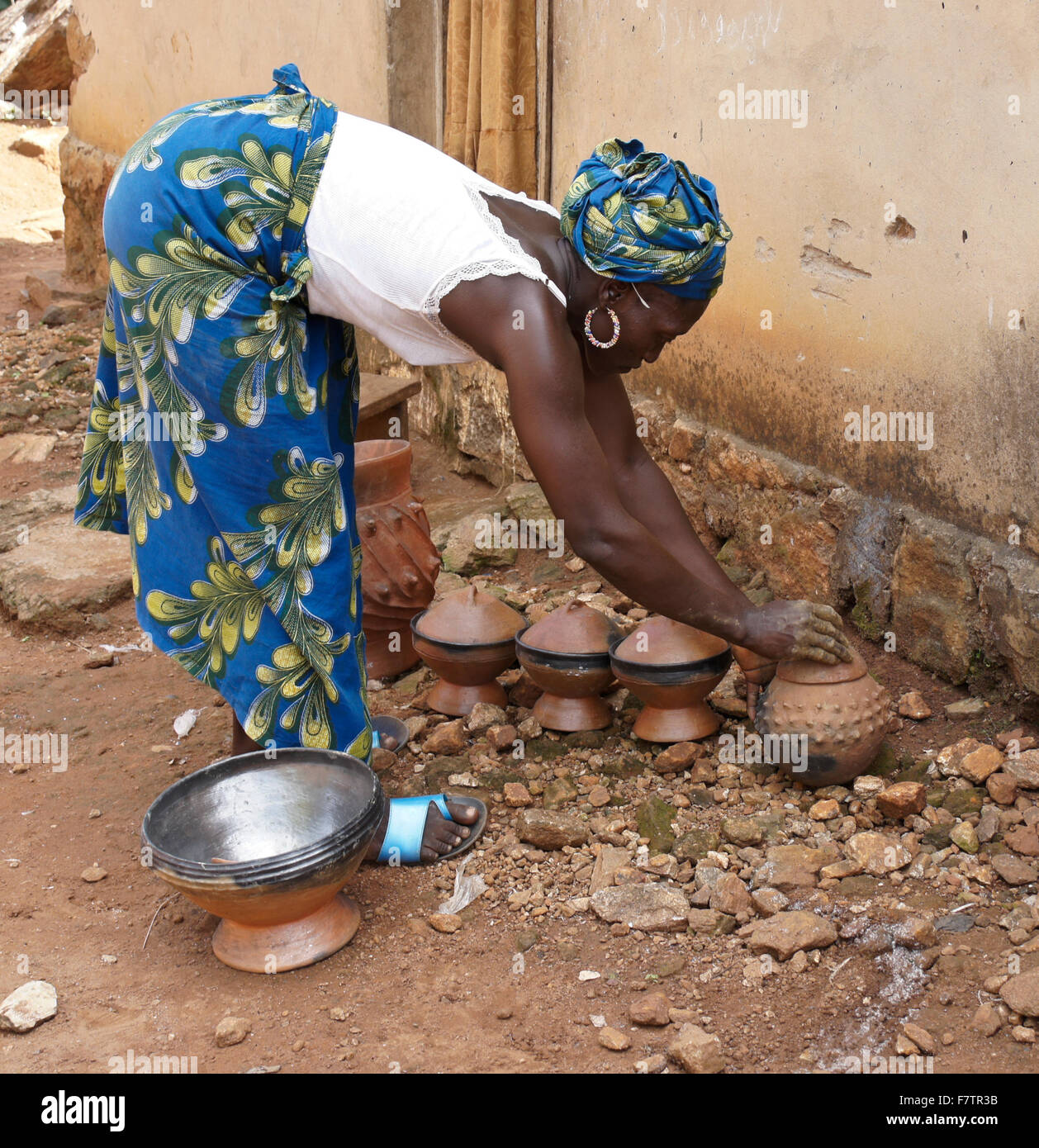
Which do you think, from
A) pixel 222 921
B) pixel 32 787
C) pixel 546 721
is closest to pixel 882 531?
pixel 546 721

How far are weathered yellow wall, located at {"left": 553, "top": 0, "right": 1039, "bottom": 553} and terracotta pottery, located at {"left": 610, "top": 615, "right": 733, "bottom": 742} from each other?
0.78 meters

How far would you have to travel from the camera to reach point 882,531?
3354mm

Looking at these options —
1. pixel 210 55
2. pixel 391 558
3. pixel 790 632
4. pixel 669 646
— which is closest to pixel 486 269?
pixel 790 632

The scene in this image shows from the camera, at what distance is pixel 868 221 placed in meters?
3.19

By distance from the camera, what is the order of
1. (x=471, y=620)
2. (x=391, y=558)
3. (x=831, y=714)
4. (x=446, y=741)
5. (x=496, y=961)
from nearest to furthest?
(x=496, y=961) < (x=831, y=714) < (x=446, y=741) < (x=471, y=620) < (x=391, y=558)

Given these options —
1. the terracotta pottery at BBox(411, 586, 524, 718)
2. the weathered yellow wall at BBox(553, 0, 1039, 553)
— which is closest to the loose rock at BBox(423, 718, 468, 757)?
the terracotta pottery at BBox(411, 586, 524, 718)

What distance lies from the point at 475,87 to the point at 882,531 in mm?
2526

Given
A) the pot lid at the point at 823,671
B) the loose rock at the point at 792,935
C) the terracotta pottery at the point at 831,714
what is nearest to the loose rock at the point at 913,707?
the terracotta pottery at the point at 831,714

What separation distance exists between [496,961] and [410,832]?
0.43 m

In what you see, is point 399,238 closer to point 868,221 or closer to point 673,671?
point 673,671

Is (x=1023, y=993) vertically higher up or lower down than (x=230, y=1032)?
higher up

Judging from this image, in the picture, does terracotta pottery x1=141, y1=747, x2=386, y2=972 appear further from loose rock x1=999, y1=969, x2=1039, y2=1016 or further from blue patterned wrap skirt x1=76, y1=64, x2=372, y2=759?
loose rock x1=999, y1=969, x2=1039, y2=1016

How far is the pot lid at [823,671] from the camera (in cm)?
275

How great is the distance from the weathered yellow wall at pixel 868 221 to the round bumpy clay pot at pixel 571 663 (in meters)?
0.91
